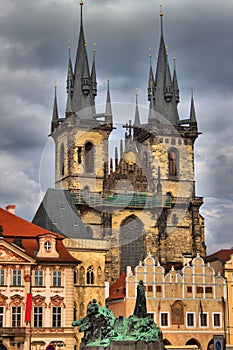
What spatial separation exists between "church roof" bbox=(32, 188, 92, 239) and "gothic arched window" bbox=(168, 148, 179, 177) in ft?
52.4

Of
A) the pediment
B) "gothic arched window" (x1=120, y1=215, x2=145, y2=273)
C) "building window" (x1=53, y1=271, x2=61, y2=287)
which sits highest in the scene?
"gothic arched window" (x1=120, y1=215, x2=145, y2=273)

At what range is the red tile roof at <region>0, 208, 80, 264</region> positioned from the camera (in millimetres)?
44750

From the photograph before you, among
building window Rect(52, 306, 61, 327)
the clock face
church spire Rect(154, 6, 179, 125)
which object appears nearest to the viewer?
building window Rect(52, 306, 61, 327)

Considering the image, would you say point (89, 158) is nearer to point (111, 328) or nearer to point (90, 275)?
point (90, 275)

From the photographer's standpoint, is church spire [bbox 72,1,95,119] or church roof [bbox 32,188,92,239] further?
church spire [bbox 72,1,95,119]

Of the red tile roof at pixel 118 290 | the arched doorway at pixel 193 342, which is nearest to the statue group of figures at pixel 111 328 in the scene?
the red tile roof at pixel 118 290

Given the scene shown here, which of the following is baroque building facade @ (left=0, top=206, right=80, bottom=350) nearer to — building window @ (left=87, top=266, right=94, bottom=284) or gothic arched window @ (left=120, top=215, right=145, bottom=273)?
building window @ (left=87, top=266, right=94, bottom=284)

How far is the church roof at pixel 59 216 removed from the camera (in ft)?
173

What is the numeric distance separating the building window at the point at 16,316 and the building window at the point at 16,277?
4.70ft

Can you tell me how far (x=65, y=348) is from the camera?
4331 cm

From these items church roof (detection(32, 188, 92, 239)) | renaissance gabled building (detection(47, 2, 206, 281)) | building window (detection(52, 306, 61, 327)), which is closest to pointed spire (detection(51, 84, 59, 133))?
renaissance gabled building (detection(47, 2, 206, 281))

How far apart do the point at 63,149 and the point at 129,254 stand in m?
12.6

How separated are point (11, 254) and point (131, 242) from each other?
2239 centimetres

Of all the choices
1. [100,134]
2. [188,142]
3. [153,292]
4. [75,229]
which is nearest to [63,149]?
[100,134]
